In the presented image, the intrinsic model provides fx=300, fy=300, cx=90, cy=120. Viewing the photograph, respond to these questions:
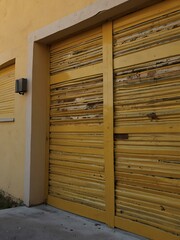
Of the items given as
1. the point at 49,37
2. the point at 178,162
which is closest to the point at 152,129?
the point at 178,162

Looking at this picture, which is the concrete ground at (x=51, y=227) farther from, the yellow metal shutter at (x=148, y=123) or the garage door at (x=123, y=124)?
the yellow metal shutter at (x=148, y=123)

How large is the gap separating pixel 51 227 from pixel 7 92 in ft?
10.4

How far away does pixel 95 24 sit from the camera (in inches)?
168

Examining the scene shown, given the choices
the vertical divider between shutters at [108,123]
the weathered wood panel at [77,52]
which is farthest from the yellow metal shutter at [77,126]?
the vertical divider between shutters at [108,123]

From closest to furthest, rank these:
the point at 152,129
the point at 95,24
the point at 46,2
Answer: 1. the point at 152,129
2. the point at 95,24
3. the point at 46,2

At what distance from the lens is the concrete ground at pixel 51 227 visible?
3545 millimetres

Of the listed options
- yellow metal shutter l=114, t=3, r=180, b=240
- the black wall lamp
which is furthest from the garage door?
the black wall lamp

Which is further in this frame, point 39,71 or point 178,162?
point 39,71

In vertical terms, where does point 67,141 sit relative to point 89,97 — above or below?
below

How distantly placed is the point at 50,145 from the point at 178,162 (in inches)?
96.1

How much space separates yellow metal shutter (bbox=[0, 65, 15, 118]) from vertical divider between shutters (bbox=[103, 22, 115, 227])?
7.88ft

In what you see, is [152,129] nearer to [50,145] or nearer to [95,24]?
[95,24]

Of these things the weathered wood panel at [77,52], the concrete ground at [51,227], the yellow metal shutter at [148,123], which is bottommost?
the concrete ground at [51,227]

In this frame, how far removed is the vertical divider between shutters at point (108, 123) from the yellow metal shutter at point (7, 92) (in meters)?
2.40
